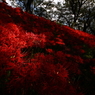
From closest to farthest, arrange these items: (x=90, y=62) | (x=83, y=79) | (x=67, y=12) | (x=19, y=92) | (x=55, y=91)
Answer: (x=55, y=91) < (x=19, y=92) < (x=83, y=79) < (x=90, y=62) < (x=67, y=12)

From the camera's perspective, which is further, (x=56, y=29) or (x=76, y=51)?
(x=56, y=29)

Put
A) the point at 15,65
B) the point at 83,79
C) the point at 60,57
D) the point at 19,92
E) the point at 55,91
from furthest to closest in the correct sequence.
Result: the point at 83,79
the point at 60,57
the point at 19,92
the point at 15,65
the point at 55,91

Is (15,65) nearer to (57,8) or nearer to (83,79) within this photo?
(83,79)

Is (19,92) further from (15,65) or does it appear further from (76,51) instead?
(76,51)

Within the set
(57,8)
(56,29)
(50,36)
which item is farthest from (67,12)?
(50,36)

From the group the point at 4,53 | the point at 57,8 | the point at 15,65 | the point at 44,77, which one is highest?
the point at 57,8

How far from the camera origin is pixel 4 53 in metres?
1.69

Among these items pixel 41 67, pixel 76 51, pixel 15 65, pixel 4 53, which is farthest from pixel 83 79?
pixel 4 53

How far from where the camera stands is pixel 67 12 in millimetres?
24094

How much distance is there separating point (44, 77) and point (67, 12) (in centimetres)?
2508

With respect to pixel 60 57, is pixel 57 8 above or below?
above

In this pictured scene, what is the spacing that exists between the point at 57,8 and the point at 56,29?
21717mm

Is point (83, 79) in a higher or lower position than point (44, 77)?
lower

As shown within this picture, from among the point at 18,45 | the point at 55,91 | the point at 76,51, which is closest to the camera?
the point at 55,91
